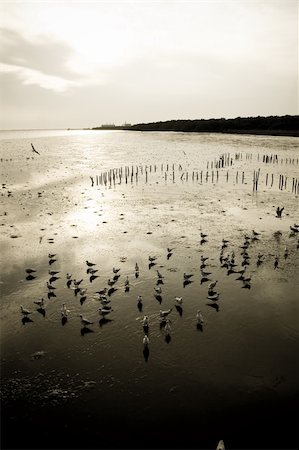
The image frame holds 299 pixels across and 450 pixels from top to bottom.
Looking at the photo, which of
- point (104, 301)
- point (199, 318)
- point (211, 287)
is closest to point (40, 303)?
point (104, 301)

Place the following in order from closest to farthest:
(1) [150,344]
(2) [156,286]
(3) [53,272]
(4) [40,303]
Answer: (1) [150,344] → (4) [40,303] → (2) [156,286] → (3) [53,272]

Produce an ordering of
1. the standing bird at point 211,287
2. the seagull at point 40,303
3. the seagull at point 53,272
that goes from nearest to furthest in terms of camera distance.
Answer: the seagull at point 40,303, the standing bird at point 211,287, the seagull at point 53,272

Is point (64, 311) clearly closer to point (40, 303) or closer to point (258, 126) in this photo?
point (40, 303)

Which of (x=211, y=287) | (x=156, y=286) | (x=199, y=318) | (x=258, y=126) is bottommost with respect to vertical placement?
(x=199, y=318)

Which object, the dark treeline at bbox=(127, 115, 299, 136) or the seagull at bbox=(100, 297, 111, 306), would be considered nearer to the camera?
the seagull at bbox=(100, 297, 111, 306)

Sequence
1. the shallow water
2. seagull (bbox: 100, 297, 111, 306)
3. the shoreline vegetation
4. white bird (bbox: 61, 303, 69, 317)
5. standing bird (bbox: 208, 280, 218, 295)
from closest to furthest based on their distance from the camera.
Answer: the shallow water
white bird (bbox: 61, 303, 69, 317)
seagull (bbox: 100, 297, 111, 306)
standing bird (bbox: 208, 280, 218, 295)
the shoreline vegetation

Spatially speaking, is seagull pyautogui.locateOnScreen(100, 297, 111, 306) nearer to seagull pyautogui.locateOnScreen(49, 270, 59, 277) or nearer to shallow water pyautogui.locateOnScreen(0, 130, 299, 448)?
shallow water pyautogui.locateOnScreen(0, 130, 299, 448)

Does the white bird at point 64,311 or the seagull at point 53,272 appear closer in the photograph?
the white bird at point 64,311

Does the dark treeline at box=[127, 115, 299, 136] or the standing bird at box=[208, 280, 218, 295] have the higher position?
the dark treeline at box=[127, 115, 299, 136]

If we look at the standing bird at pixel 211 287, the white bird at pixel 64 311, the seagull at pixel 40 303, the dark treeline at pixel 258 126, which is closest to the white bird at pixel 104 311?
the white bird at pixel 64 311

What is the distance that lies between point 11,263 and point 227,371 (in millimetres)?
10788

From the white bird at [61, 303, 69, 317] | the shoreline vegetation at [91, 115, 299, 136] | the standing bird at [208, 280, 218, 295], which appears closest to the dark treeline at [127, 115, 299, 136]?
the shoreline vegetation at [91, 115, 299, 136]

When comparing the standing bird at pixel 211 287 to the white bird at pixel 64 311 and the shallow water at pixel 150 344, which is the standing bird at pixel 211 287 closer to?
the shallow water at pixel 150 344

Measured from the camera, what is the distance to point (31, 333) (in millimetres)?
10266
